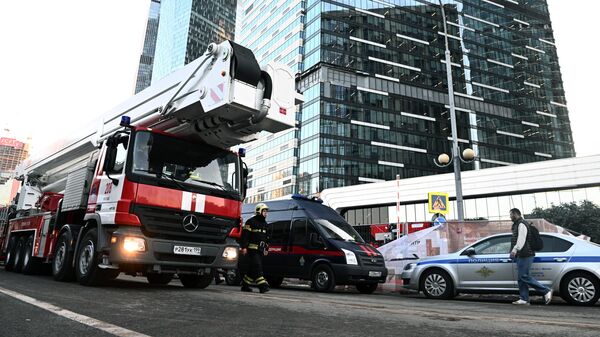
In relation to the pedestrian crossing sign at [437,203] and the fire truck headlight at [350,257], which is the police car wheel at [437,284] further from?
the pedestrian crossing sign at [437,203]

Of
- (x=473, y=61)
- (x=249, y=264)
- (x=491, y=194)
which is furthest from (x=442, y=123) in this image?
(x=249, y=264)

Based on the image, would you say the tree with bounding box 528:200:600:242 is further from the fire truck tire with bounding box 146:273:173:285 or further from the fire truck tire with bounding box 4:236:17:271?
the fire truck tire with bounding box 4:236:17:271

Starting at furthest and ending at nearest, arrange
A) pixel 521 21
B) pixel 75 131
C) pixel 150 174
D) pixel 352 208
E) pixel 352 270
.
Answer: pixel 521 21, pixel 352 208, pixel 75 131, pixel 352 270, pixel 150 174

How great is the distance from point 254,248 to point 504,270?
4.95 meters

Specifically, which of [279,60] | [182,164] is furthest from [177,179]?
[279,60]

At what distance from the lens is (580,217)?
1486 inches

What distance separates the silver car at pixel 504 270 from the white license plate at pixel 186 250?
202 inches

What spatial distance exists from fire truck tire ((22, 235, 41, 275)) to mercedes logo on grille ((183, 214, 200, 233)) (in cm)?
511

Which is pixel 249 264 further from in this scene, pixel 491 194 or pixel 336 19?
pixel 336 19

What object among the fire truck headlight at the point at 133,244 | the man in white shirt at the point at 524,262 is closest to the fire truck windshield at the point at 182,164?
the fire truck headlight at the point at 133,244

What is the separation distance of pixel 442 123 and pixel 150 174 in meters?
70.3

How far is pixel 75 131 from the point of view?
10281 mm

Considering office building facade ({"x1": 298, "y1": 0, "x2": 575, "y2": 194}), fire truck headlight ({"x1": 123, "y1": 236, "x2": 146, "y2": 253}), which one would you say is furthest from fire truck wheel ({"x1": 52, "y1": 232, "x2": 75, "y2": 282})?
office building facade ({"x1": 298, "y1": 0, "x2": 575, "y2": 194})

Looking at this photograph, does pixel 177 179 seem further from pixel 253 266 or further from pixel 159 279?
pixel 159 279
